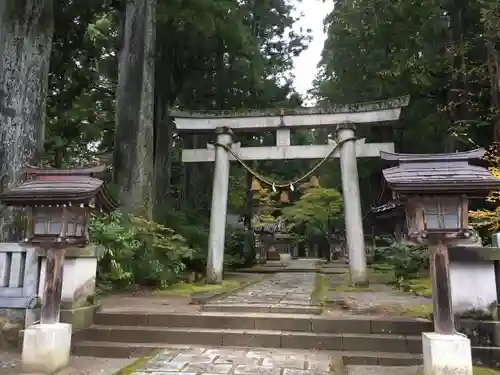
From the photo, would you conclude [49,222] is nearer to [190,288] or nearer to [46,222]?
[46,222]

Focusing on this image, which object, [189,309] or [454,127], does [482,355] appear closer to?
[189,309]

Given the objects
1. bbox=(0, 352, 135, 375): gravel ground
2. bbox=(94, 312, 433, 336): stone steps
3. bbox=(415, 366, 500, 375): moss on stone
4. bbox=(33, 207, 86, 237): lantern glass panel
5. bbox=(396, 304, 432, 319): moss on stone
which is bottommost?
bbox=(0, 352, 135, 375): gravel ground

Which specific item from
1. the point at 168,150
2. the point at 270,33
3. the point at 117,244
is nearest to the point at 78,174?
the point at 117,244

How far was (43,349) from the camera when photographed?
15.3 feet

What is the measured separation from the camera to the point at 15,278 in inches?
227

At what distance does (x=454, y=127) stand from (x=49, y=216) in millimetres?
11260

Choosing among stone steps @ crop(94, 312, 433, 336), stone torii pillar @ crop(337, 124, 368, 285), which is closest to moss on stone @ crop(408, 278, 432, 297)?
stone torii pillar @ crop(337, 124, 368, 285)

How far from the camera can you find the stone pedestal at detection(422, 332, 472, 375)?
4.15 meters

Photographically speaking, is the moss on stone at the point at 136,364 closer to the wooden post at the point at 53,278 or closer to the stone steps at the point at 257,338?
the stone steps at the point at 257,338

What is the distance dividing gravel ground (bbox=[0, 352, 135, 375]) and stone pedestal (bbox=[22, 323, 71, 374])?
0.13m

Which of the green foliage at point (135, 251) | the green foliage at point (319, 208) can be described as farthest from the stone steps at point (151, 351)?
the green foliage at point (319, 208)

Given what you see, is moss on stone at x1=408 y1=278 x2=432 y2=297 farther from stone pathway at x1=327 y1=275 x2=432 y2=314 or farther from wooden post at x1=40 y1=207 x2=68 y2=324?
wooden post at x1=40 y1=207 x2=68 y2=324

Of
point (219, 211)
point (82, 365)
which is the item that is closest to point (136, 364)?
point (82, 365)

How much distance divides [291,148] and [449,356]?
7.14 m
